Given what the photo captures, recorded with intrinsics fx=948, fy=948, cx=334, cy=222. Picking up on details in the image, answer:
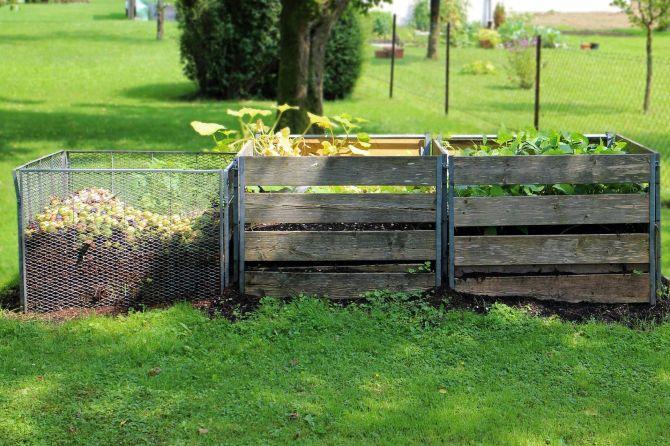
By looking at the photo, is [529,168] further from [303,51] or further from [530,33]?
[530,33]

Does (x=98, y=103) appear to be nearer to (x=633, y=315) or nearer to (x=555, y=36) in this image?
(x=633, y=315)

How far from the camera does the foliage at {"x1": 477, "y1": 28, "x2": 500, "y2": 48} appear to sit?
3891cm

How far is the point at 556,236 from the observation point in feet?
20.7

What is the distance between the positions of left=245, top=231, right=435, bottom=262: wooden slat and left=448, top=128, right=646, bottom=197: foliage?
20.0 inches

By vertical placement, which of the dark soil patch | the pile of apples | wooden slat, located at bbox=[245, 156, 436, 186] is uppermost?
wooden slat, located at bbox=[245, 156, 436, 186]

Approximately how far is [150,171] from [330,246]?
1.30 metres

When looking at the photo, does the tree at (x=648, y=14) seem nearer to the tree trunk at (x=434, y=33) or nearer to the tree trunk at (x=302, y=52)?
the tree trunk at (x=302, y=52)

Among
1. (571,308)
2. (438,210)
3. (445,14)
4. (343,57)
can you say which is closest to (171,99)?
(343,57)

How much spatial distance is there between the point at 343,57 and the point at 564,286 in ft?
50.7

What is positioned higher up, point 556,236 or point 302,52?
point 302,52

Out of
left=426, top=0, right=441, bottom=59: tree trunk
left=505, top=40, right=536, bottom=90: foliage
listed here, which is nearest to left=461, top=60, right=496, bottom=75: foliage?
left=505, top=40, right=536, bottom=90: foliage

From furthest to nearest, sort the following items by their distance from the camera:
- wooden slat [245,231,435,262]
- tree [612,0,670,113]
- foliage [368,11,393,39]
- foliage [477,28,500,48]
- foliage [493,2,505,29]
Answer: foliage [493,2,505,29], foliage [368,11,393,39], foliage [477,28,500,48], tree [612,0,670,113], wooden slat [245,231,435,262]

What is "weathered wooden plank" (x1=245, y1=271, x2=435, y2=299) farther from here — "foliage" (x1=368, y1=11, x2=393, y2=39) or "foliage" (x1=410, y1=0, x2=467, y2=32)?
"foliage" (x1=368, y1=11, x2=393, y2=39)

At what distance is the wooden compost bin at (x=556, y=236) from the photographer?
6.29 meters
